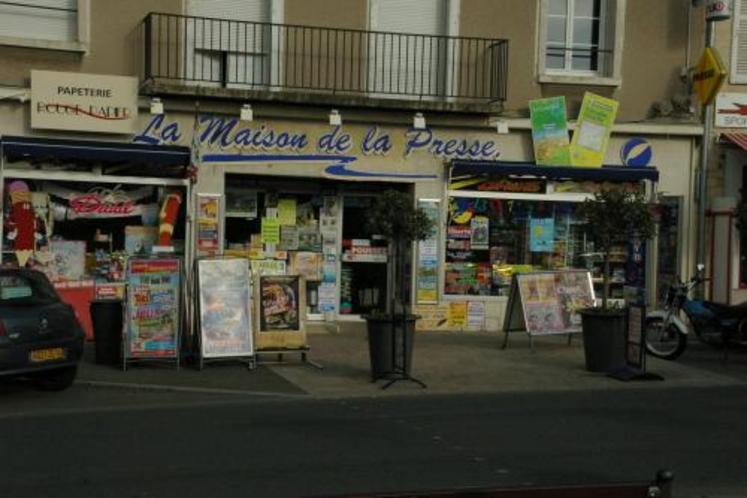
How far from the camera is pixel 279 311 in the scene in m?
12.1

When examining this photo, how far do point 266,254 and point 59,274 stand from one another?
3244 millimetres

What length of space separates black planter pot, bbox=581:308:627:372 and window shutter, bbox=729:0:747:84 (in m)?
6.89

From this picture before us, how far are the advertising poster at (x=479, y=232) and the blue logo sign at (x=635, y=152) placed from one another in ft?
8.78

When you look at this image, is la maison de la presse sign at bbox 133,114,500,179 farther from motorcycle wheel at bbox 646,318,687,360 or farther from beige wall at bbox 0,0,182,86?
motorcycle wheel at bbox 646,318,687,360

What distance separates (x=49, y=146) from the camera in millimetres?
13898

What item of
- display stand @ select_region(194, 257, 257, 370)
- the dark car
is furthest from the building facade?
the dark car

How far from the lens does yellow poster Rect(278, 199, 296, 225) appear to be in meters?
15.8

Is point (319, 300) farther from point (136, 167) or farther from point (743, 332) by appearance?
point (743, 332)

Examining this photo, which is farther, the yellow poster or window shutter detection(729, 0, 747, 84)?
window shutter detection(729, 0, 747, 84)

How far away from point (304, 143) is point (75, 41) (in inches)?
150

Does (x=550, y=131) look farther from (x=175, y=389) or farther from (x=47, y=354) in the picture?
(x=47, y=354)

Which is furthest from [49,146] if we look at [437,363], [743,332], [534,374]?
[743,332]

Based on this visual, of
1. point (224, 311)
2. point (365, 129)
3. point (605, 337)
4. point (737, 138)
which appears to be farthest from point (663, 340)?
point (224, 311)

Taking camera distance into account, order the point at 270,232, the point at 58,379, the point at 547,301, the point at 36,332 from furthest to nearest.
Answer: the point at 270,232
the point at 547,301
the point at 58,379
the point at 36,332
